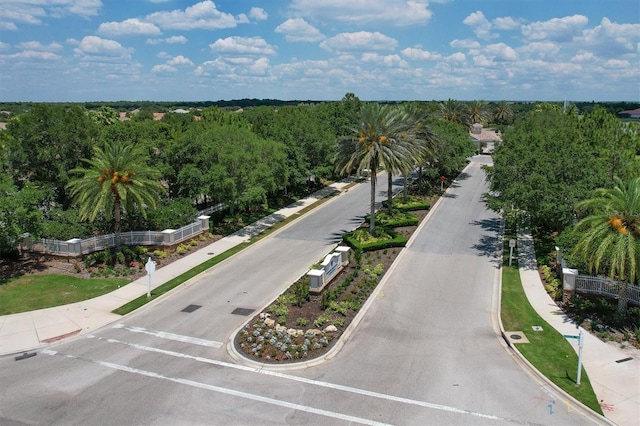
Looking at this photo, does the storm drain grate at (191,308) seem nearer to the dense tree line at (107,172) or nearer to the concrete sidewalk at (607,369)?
the dense tree line at (107,172)

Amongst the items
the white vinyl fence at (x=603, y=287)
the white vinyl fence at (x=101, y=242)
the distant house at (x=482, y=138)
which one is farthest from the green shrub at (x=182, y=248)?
the distant house at (x=482, y=138)

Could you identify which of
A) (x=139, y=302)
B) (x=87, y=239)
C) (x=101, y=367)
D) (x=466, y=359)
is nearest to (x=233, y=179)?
(x=87, y=239)

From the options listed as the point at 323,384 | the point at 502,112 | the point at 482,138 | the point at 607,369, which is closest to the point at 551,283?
the point at 607,369

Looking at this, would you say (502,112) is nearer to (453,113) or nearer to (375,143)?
(453,113)

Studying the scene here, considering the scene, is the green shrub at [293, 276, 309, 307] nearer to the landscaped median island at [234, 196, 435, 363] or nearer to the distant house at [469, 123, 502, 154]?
the landscaped median island at [234, 196, 435, 363]

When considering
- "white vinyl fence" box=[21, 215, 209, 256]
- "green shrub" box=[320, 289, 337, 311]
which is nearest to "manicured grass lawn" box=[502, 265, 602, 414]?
"green shrub" box=[320, 289, 337, 311]

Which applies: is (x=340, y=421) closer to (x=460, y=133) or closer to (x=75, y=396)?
(x=75, y=396)

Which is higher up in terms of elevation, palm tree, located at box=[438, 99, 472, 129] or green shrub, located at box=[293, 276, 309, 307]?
palm tree, located at box=[438, 99, 472, 129]

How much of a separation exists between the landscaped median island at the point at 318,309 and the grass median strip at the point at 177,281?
565 centimetres

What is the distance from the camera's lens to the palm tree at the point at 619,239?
17.5 meters

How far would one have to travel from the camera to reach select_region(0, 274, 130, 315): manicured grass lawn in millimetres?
21220

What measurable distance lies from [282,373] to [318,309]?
4.98 m

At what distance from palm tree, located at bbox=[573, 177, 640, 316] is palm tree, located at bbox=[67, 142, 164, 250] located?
2137 centimetres

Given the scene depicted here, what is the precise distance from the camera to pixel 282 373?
15.9 meters
